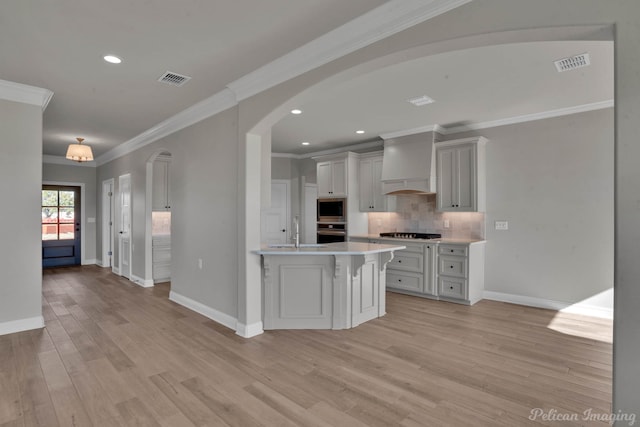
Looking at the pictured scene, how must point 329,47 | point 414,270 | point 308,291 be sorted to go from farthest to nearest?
point 414,270, point 308,291, point 329,47

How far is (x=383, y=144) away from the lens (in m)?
6.21

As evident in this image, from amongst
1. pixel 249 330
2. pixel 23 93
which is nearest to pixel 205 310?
pixel 249 330

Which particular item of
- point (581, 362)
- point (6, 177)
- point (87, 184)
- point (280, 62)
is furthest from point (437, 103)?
point (87, 184)

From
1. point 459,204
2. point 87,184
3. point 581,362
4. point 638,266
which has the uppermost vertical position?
point 87,184

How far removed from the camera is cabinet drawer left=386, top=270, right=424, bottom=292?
5.37m

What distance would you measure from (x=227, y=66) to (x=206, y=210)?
6.21 feet

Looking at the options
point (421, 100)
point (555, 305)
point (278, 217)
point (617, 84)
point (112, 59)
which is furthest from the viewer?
point (278, 217)

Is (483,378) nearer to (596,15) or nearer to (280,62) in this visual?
(596,15)

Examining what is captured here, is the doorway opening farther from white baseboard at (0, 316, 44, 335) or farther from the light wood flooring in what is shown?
white baseboard at (0, 316, 44, 335)

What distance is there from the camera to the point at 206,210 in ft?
14.4

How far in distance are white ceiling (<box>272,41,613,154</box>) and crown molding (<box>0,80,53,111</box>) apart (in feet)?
9.30

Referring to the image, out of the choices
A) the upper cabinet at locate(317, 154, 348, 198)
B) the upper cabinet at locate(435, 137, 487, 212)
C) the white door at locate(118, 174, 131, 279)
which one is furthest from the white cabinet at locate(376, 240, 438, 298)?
the white door at locate(118, 174, 131, 279)

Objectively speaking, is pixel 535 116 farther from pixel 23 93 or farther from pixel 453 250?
pixel 23 93

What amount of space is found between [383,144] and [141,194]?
14.4ft
